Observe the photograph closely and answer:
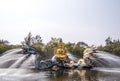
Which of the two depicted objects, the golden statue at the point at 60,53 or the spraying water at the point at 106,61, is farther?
the spraying water at the point at 106,61

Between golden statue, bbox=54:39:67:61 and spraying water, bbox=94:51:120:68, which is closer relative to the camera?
golden statue, bbox=54:39:67:61

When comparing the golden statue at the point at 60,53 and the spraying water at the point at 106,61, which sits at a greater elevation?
the golden statue at the point at 60,53

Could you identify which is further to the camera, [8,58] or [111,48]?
[111,48]

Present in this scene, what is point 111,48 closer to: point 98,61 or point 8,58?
point 98,61

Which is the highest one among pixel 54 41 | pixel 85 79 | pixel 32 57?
pixel 54 41

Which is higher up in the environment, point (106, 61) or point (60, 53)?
point (60, 53)

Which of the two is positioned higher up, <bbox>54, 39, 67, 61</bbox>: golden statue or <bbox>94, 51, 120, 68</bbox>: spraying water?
<bbox>54, 39, 67, 61</bbox>: golden statue

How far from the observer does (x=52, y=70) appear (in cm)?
2305

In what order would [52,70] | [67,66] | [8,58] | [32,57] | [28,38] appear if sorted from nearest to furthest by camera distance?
[52,70]
[67,66]
[32,57]
[8,58]
[28,38]

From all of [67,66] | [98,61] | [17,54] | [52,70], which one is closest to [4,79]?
[52,70]

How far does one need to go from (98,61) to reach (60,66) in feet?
24.5

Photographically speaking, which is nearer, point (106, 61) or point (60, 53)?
point (60, 53)

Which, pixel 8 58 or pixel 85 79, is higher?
pixel 8 58

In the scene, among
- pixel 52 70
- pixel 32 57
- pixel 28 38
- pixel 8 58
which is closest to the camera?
pixel 52 70
